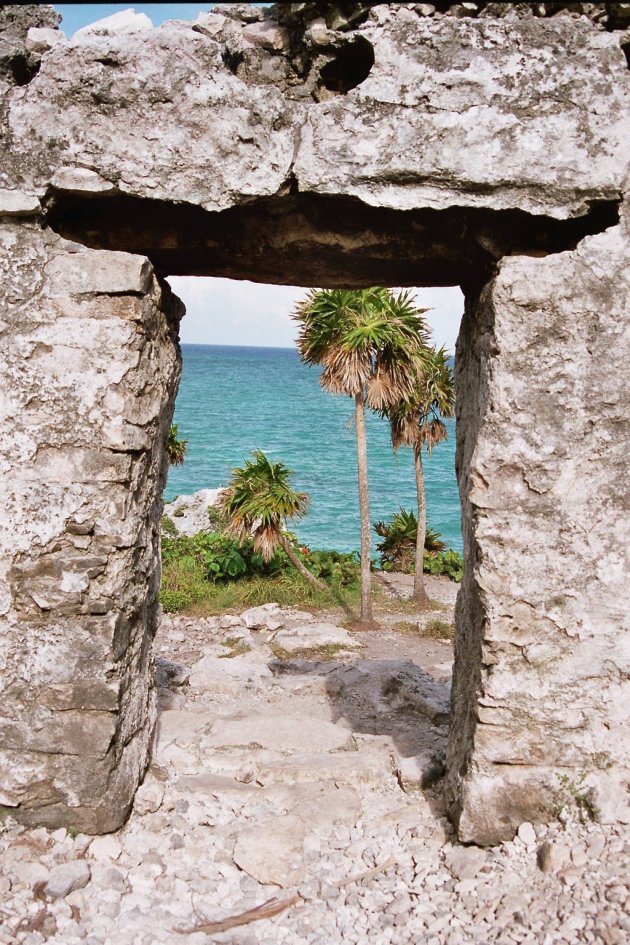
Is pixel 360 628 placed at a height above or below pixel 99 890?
below

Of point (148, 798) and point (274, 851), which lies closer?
point (274, 851)

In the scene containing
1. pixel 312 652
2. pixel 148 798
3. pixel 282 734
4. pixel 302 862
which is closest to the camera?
pixel 302 862

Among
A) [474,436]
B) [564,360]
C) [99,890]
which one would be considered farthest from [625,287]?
[99,890]

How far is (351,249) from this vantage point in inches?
132

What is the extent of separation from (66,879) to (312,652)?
4.78m

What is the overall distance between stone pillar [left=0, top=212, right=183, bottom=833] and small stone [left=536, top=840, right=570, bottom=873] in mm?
1735

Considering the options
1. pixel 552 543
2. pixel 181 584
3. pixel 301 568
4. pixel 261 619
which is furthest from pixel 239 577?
pixel 552 543

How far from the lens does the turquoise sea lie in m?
22.2

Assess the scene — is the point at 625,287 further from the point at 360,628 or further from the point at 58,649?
the point at 360,628

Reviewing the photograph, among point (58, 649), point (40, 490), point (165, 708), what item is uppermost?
point (40, 490)

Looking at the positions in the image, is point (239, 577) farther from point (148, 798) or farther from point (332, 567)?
point (148, 798)

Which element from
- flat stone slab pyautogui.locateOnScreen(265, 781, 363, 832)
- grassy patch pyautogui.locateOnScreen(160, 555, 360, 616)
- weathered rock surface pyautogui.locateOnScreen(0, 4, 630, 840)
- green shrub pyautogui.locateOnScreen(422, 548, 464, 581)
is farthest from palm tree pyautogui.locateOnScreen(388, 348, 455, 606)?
weathered rock surface pyautogui.locateOnScreen(0, 4, 630, 840)

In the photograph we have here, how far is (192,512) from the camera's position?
1530 centimetres

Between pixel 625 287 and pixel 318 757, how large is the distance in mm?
2788
